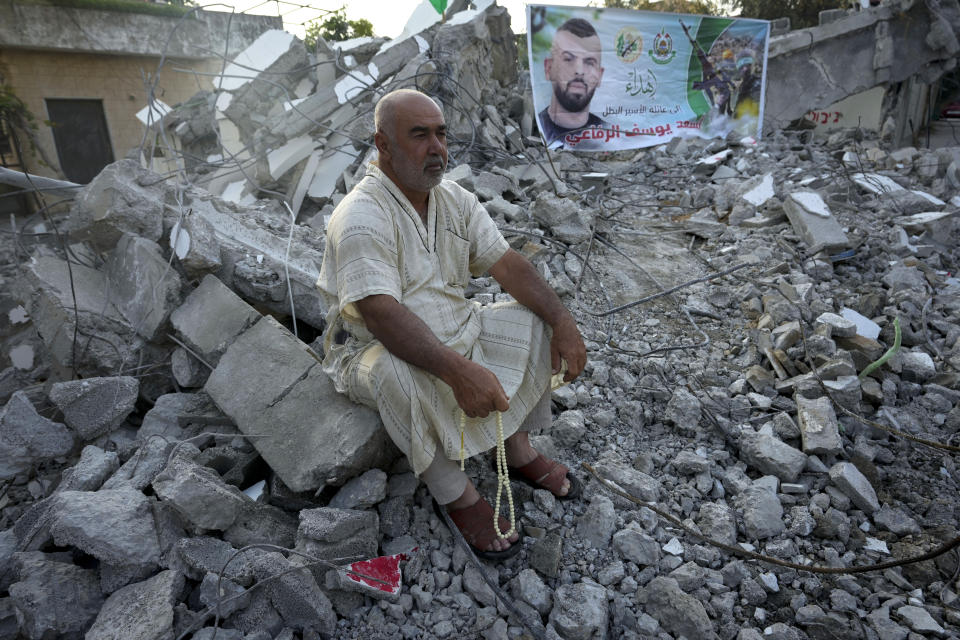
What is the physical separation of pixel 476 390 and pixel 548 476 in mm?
685

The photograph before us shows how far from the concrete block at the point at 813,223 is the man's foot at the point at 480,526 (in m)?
3.85

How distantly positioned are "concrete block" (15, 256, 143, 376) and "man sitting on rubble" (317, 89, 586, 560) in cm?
115

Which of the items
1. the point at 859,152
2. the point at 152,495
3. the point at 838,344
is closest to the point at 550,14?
the point at 859,152

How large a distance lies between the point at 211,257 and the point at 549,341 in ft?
5.66

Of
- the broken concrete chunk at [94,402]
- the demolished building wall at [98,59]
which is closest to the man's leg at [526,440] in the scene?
the broken concrete chunk at [94,402]

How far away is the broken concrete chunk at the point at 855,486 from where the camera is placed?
7.50 ft

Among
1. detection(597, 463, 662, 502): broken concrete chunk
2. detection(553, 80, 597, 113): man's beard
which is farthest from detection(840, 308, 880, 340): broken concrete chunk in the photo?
detection(553, 80, 597, 113): man's beard

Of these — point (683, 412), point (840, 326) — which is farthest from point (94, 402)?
point (840, 326)

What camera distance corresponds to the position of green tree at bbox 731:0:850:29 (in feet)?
54.0

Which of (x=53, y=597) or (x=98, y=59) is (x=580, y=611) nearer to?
(x=53, y=597)

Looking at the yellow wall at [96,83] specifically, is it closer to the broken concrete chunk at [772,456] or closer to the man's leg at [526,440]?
the man's leg at [526,440]

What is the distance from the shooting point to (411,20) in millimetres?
7758

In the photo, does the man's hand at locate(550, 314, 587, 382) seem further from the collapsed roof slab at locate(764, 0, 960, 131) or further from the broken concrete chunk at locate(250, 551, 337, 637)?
the collapsed roof slab at locate(764, 0, 960, 131)

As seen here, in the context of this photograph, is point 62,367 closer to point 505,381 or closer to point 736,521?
point 505,381
